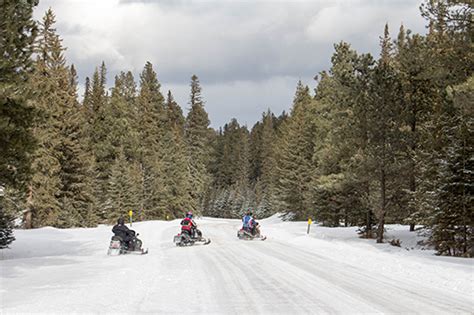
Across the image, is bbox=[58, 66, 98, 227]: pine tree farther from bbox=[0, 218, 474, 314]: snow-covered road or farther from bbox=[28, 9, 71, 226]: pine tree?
bbox=[0, 218, 474, 314]: snow-covered road

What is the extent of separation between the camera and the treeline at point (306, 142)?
16094 millimetres

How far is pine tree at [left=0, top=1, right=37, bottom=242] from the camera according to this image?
1345cm

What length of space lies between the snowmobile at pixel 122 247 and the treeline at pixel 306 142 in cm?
414

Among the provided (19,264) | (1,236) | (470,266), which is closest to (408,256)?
(470,266)

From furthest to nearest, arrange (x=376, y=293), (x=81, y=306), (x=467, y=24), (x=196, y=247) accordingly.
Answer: (x=196, y=247) < (x=467, y=24) < (x=376, y=293) < (x=81, y=306)

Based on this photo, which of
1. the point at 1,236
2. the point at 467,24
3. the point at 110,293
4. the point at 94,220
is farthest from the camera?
the point at 94,220

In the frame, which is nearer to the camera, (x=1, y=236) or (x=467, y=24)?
(x=467, y=24)

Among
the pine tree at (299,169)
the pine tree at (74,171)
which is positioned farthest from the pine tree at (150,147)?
the pine tree at (299,169)

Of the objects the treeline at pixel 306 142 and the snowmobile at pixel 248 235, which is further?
the snowmobile at pixel 248 235

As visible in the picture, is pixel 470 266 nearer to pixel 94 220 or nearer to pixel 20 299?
pixel 20 299

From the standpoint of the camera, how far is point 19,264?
46.6 ft

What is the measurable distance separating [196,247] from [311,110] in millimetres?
28979

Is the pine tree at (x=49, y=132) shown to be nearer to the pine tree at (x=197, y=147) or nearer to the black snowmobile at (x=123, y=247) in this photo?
the black snowmobile at (x=123, y=247)

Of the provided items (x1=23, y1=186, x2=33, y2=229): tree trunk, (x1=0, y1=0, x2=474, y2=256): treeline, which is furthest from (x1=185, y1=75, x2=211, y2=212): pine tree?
(x1=23, y1=186, x2=33, y2=229): tree trunk
